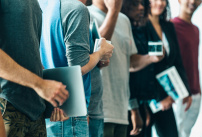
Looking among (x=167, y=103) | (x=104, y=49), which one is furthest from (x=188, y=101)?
(x=104, y=49)

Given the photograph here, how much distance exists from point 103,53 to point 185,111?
81.9 inches

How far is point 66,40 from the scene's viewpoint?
1383mm

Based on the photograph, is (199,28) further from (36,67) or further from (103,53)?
(36,67)

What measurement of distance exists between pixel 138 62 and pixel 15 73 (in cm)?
174

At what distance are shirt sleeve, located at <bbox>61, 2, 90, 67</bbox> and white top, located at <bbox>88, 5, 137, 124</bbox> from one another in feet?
2.32

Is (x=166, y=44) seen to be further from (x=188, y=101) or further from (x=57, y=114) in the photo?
(x=57, y=114)

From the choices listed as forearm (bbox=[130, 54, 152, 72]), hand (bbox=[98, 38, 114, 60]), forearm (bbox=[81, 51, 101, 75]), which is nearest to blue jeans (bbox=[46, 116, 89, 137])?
forearm (bbox=[81, 51, 101, 75])

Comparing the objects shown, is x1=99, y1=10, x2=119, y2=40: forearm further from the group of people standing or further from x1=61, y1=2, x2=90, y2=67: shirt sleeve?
x1=61, y1=2, x2=90, y2=67: shirt sleeve

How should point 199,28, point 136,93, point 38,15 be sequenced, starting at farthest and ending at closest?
point 199,28 < point 136,93 < point 38,15

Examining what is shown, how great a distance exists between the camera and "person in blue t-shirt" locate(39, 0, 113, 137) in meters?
1.38

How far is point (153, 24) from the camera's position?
3117 mm

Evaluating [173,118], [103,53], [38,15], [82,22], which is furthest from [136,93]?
[38,15]

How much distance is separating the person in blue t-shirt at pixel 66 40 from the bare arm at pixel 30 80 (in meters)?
0.37

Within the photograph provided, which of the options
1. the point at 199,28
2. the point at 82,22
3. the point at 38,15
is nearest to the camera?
the point at 38,15
